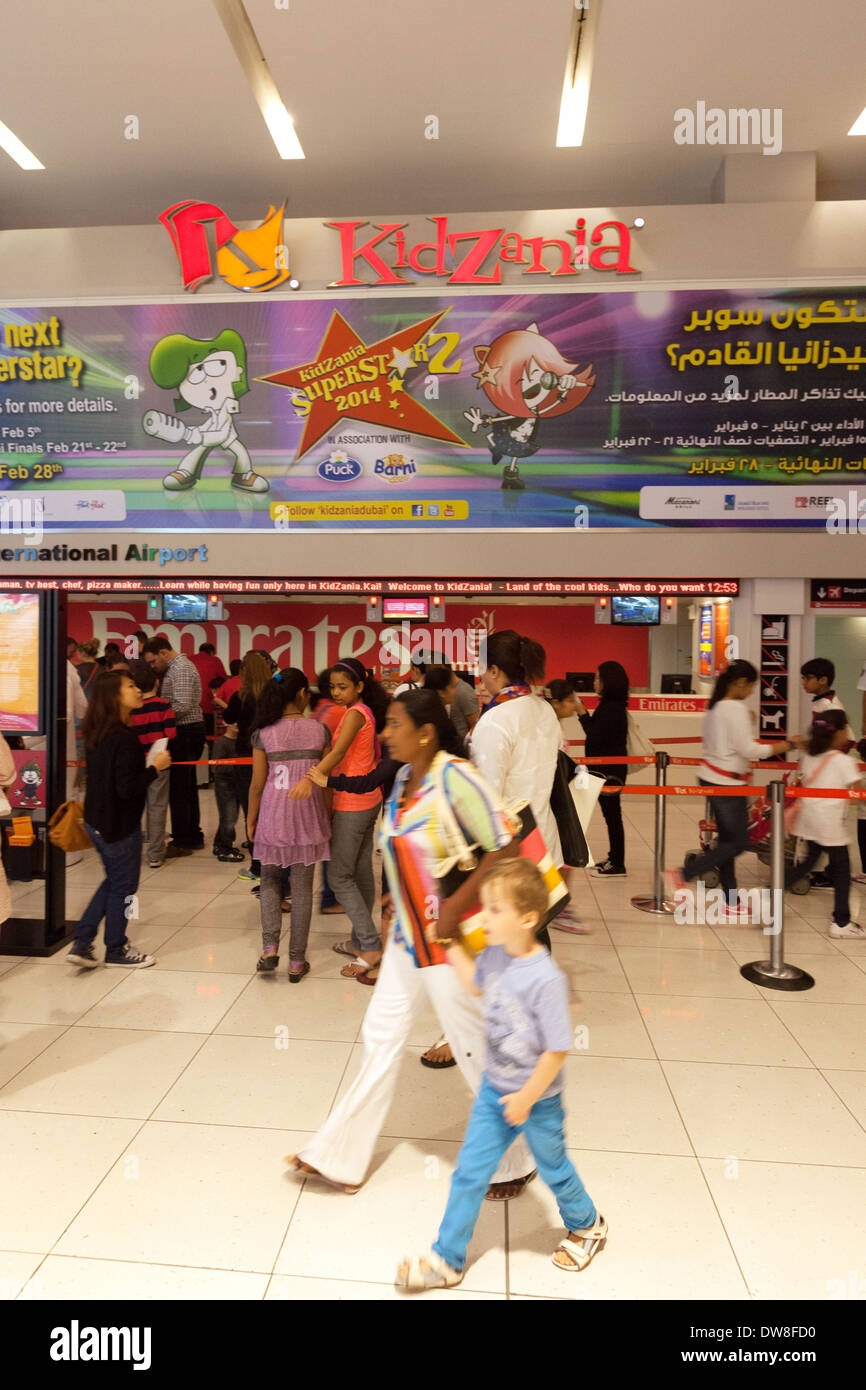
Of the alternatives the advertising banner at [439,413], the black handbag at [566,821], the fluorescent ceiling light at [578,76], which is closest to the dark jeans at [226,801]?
the advertising banner at [439,413]

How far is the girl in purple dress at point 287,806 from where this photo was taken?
4141 mm

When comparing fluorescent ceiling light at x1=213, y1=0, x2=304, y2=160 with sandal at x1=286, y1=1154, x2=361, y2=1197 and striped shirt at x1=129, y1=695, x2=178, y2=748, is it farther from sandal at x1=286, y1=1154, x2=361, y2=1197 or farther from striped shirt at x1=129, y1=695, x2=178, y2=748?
sandal at x1=286, y1=1154, x2=361, y2=1197

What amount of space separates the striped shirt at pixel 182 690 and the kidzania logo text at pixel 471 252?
3735mm

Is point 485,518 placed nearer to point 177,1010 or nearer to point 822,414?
point 822,414

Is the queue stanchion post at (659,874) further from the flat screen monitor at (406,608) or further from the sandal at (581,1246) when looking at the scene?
the flat screen monitor at (406,608)

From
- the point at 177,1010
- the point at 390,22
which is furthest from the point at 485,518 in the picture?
the point at 177,1010

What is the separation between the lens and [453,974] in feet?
7.93

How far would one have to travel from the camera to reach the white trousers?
2.44m

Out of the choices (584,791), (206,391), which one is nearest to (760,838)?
(584,791)

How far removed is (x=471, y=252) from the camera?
7.27 metres

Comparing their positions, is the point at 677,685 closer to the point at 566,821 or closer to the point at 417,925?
the point at 566,821

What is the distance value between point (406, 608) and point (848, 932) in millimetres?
5521

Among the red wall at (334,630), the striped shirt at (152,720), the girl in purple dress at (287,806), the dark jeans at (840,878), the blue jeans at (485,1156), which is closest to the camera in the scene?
the blue jeans at (485,1156)
